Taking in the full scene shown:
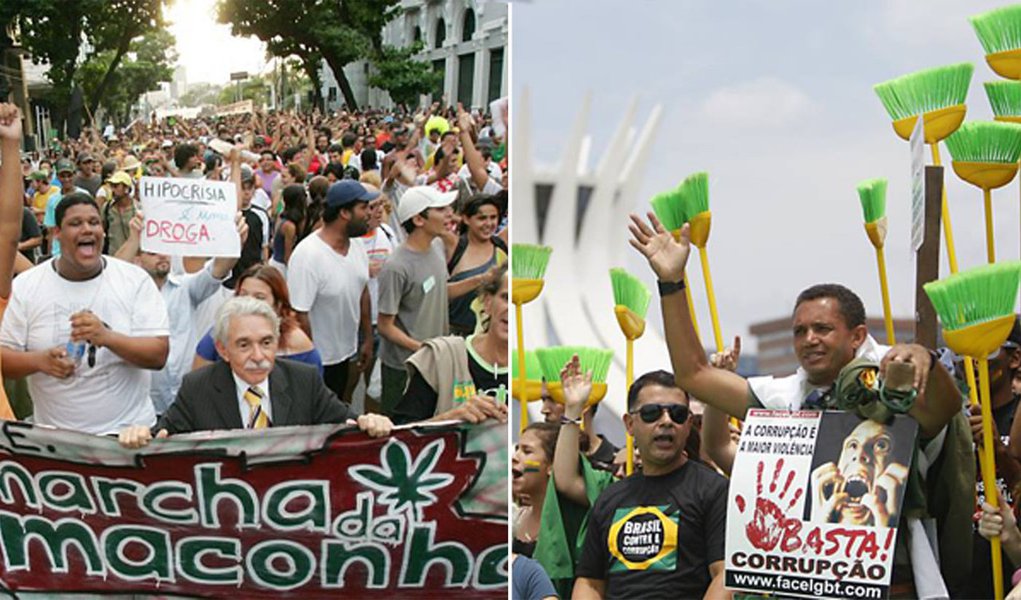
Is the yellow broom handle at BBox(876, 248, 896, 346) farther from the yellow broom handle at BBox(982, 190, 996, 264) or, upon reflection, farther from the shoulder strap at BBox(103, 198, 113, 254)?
the shoulder strap at BBox(103, 198, 113, 254)

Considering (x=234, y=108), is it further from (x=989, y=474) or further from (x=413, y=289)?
(x=989, y=474)

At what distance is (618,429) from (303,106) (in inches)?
85.3

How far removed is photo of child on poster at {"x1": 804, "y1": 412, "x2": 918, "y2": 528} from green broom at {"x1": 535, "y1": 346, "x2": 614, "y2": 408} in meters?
1.17

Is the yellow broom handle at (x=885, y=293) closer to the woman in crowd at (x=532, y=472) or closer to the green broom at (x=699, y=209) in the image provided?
the green broom at (x=699, y=209)

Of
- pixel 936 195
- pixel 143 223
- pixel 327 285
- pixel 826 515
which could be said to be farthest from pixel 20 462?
pixel 936 195

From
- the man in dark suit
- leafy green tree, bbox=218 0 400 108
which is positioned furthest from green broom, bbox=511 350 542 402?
leafy green tree, bbox=218 0 400 108

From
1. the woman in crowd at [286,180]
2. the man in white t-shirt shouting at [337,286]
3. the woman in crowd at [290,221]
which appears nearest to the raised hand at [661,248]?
the man in white t-shirt shouting at [337,286]

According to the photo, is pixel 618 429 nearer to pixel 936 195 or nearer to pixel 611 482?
pixel 611 482

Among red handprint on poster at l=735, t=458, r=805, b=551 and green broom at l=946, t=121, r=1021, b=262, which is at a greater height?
green broom at l=946, t=121, r=1021, b=262

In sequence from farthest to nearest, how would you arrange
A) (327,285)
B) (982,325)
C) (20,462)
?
(327,285)
(20,462)
(982,325)

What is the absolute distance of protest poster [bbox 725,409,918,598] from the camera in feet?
12.6

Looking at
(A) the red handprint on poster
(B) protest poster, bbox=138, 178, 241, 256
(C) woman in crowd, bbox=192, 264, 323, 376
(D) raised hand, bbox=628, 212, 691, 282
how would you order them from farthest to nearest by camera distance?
(B) protest poster, bbox=138, 178, 241, 256
(C) woman in crowd, bbox=192, 264, 323, 376
(D) raised hand, bbox=628, 212, 691, 282
(A) the red handprint on poster

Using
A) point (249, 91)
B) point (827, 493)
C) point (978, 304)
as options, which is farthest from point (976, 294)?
point (249, 91)

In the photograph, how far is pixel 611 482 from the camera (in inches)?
190
